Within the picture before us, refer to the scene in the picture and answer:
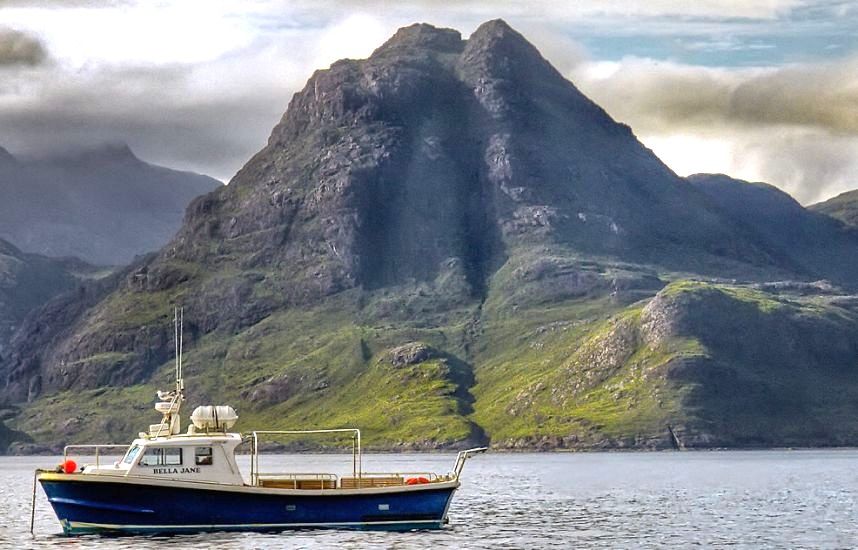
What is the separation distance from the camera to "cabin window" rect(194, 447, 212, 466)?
330ft

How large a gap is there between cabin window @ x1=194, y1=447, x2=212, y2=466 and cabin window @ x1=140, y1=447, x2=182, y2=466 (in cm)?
108

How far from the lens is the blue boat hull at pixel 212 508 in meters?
99.6

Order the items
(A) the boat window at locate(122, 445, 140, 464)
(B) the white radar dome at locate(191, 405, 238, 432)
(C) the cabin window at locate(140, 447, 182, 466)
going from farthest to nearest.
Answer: (B) the white radar dome at locate(191, 405, 238, 432)
(A) the boat window at locate(122, 445, 140, 464)
(C) the cabin window at locate(140, 447, 182, 466)

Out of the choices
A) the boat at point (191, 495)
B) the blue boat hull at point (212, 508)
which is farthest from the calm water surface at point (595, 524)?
the boat at point (191, 495)

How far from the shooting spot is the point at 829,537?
10950 cm

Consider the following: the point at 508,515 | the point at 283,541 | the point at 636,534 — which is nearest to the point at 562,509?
the point at 508,515

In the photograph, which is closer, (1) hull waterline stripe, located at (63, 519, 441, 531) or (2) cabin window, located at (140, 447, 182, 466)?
(1) hull waterline stripe, located at (63, 519, 441, 531)

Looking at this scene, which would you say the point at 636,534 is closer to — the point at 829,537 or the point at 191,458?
the point at 829,537

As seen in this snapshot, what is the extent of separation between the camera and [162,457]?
100m

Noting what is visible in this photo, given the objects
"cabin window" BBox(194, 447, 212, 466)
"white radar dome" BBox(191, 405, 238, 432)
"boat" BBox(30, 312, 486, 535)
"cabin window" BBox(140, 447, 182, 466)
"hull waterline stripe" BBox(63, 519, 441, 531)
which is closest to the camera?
"boat" BBox(30, 312, 486, 535)

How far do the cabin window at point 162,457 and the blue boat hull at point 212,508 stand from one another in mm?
1566

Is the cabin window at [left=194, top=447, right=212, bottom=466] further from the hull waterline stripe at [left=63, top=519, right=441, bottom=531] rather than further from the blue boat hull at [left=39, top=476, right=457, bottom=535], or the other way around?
the hull waterline stripe at [left=63, top=519, right=441, bottom=531]

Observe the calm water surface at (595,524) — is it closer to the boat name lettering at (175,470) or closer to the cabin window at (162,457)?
the boat name lettering at (175,470)

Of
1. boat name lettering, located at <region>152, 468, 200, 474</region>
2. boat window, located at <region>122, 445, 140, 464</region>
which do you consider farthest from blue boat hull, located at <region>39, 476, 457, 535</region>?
boat window, located at <region>122, 445, 140, 464</region>
